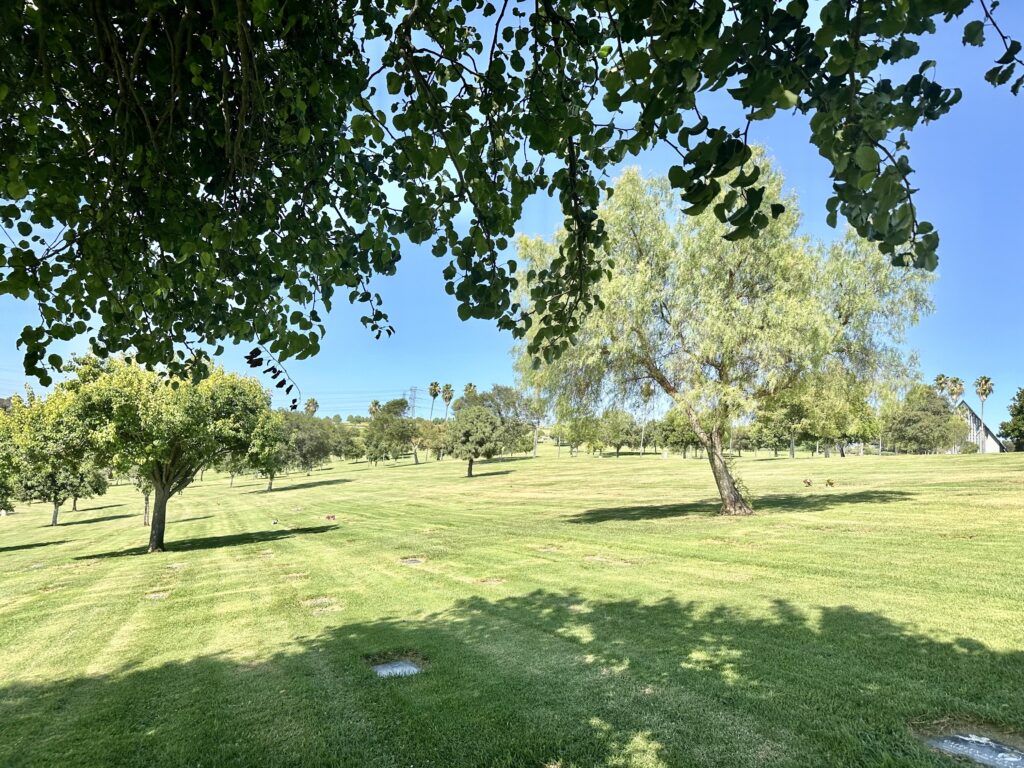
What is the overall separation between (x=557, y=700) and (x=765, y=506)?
64.3ft

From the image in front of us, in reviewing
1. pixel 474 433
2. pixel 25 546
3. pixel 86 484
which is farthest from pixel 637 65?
pixel 474 433

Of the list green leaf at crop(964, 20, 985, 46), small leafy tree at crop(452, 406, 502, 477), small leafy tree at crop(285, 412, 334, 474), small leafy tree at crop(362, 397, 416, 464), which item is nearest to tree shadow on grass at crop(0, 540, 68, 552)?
green leaf at crop(964, 20, 985, 46)

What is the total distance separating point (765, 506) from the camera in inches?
870

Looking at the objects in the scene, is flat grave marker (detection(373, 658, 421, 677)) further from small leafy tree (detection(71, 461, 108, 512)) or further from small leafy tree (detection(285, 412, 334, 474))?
small leafy tree (detection(285, 412, 334, 474))

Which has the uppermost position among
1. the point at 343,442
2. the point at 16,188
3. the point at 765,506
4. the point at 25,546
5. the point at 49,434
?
the point at 16,188

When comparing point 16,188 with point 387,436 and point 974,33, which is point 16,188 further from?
point 387,436

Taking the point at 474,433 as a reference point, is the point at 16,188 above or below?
above

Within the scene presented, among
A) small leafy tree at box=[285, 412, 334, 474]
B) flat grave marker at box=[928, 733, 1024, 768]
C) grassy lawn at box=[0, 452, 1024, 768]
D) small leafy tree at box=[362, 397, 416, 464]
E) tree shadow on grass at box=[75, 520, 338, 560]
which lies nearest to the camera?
flat grave marker at box=[928, 733, 1024, 768]

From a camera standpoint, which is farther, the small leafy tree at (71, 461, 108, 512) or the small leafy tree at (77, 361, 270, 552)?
the small leafy tree at (71, 461, 108, 512)

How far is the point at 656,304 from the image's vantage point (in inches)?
699

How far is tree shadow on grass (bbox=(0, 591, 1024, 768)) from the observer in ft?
14.3

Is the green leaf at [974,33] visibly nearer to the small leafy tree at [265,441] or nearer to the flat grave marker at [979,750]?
the flat grave marker at [979,750]

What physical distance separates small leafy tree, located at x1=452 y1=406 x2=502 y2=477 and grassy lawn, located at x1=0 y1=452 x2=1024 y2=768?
157 ft

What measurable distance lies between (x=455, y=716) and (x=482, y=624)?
312cm
